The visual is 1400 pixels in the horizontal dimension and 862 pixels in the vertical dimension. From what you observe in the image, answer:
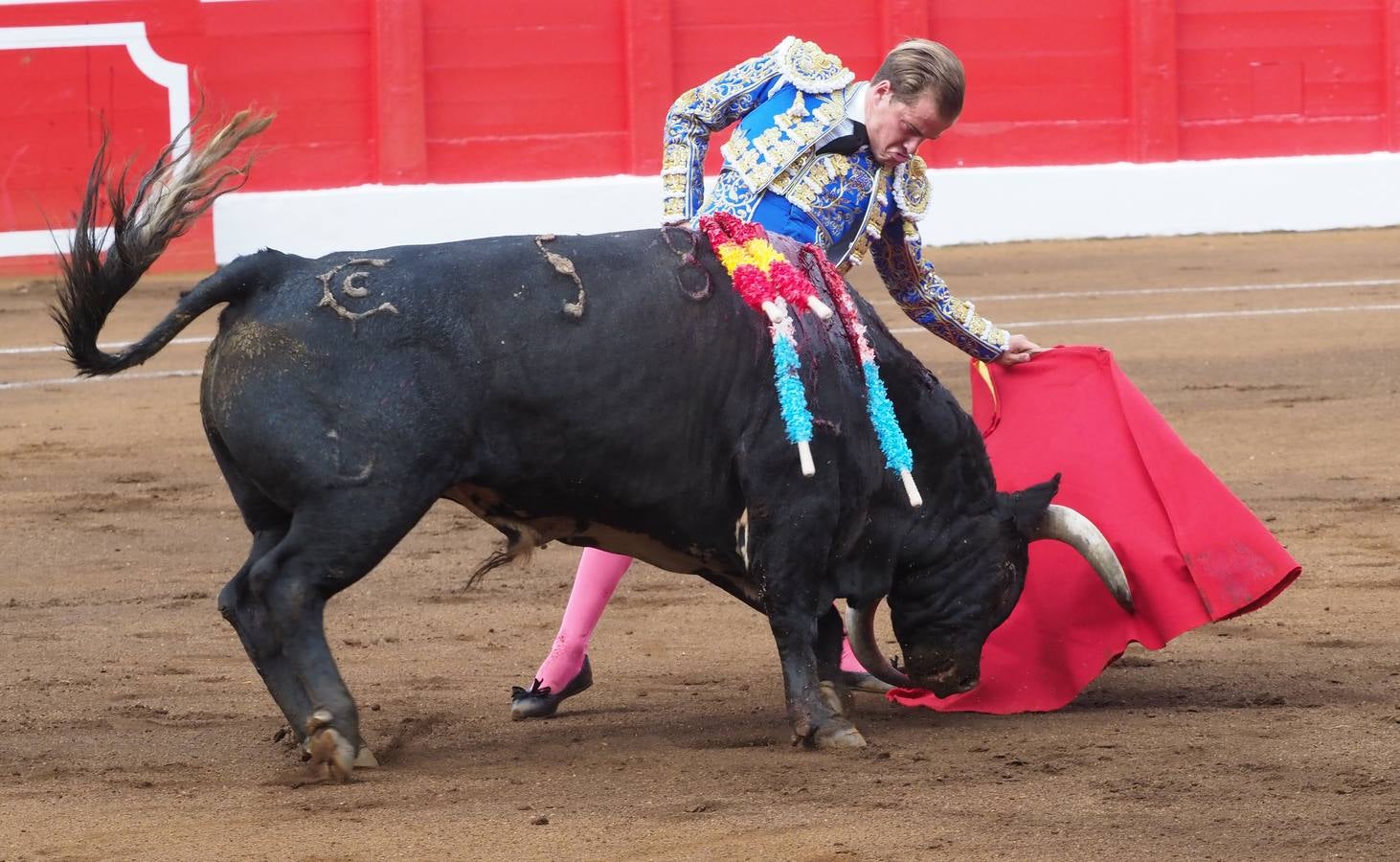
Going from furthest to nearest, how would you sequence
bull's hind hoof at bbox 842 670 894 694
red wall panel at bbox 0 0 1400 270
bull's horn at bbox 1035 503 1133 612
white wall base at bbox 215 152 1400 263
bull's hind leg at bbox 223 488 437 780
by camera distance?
white wall base at bbox 215 152 1400 263 → red wall panel at bbox 0 0 1400 270 → bull's hind hoof at bbox 842 670 894 694 → bull's horn at bbox 1035 503 1133 612 → bull's hind leg at bbox 223 488 437 780

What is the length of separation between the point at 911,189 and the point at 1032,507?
0.63 m

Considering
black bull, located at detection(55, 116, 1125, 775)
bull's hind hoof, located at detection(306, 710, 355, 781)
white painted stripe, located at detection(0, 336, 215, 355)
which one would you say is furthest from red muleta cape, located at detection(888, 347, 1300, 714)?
white painted stripe, located at detection(0, 336, 215, 355)

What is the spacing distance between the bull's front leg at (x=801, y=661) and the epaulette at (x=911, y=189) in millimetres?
758

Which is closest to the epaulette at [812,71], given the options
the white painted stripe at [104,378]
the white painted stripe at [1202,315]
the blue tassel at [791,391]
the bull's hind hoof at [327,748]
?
the blue tassel at [791,391]

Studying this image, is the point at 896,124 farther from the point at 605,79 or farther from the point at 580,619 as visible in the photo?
the point at 605,79

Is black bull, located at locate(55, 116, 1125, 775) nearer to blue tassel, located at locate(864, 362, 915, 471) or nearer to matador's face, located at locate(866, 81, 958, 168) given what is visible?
blue tassel, located at locate(864, 362, 915, 471)

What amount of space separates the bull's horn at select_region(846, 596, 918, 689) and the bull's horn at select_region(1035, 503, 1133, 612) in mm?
363

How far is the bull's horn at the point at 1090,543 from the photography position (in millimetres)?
3504

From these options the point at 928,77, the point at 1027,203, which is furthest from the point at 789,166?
the point at 1027,203

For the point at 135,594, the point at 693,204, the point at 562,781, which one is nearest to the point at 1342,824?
the point at 562,781

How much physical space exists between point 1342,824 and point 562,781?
1.20 m

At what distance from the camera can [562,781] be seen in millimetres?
3180

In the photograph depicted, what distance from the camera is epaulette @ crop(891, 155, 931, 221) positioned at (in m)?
3.62

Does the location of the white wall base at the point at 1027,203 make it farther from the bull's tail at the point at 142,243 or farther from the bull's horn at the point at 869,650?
the bull's tail at the point at 142,243
